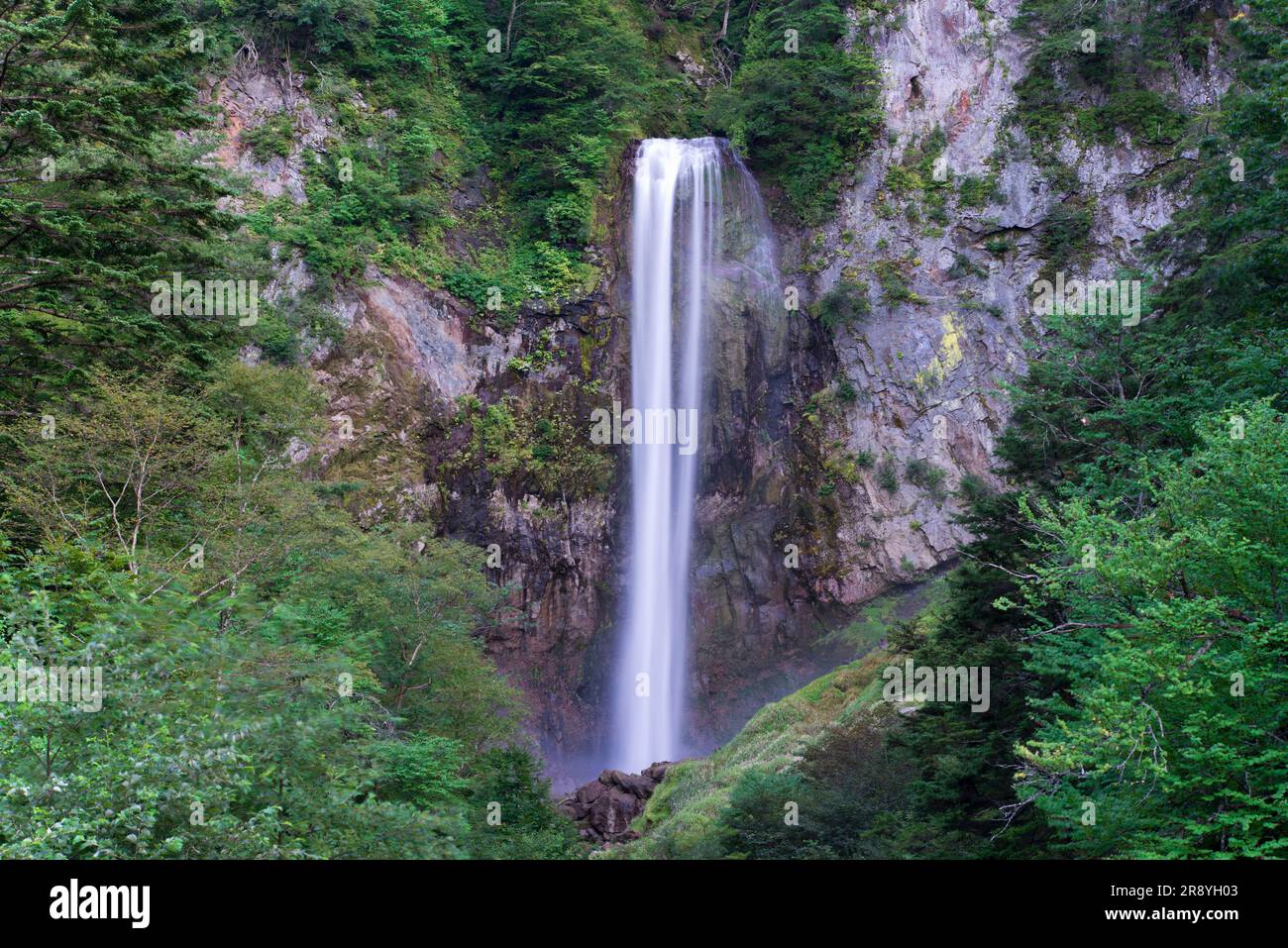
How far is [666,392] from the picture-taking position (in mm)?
32062

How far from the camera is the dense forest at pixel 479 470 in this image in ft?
26.7

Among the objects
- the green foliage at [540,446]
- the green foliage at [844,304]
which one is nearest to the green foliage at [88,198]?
the green foliage at [540,446]

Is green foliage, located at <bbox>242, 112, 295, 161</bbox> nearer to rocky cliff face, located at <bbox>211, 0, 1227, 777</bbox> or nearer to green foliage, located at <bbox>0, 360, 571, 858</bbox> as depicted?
rocky cliff face, located at <bbox>211, 0, 1227, 777</bbox>

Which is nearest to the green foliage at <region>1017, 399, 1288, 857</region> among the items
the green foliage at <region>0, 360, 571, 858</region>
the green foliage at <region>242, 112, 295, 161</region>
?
the green foliage at <region>0, 360, 571, 858</region>

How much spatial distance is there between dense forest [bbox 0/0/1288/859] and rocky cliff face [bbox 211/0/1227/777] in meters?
0.39

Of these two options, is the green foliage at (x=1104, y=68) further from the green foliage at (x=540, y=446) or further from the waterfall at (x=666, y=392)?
the green foliage at (x=540, y=446)

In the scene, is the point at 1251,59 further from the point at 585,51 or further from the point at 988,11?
the point at 585,51

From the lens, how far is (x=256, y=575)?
13.6 metres

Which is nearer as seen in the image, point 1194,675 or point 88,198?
point 1194,675

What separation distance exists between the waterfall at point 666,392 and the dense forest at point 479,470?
5.47 feet

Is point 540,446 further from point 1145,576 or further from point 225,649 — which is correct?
point 1145,576

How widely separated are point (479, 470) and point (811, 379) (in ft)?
41.3

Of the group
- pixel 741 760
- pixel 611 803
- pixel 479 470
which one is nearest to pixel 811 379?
pixel 479 470

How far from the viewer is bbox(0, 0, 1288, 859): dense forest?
8.12 metres
